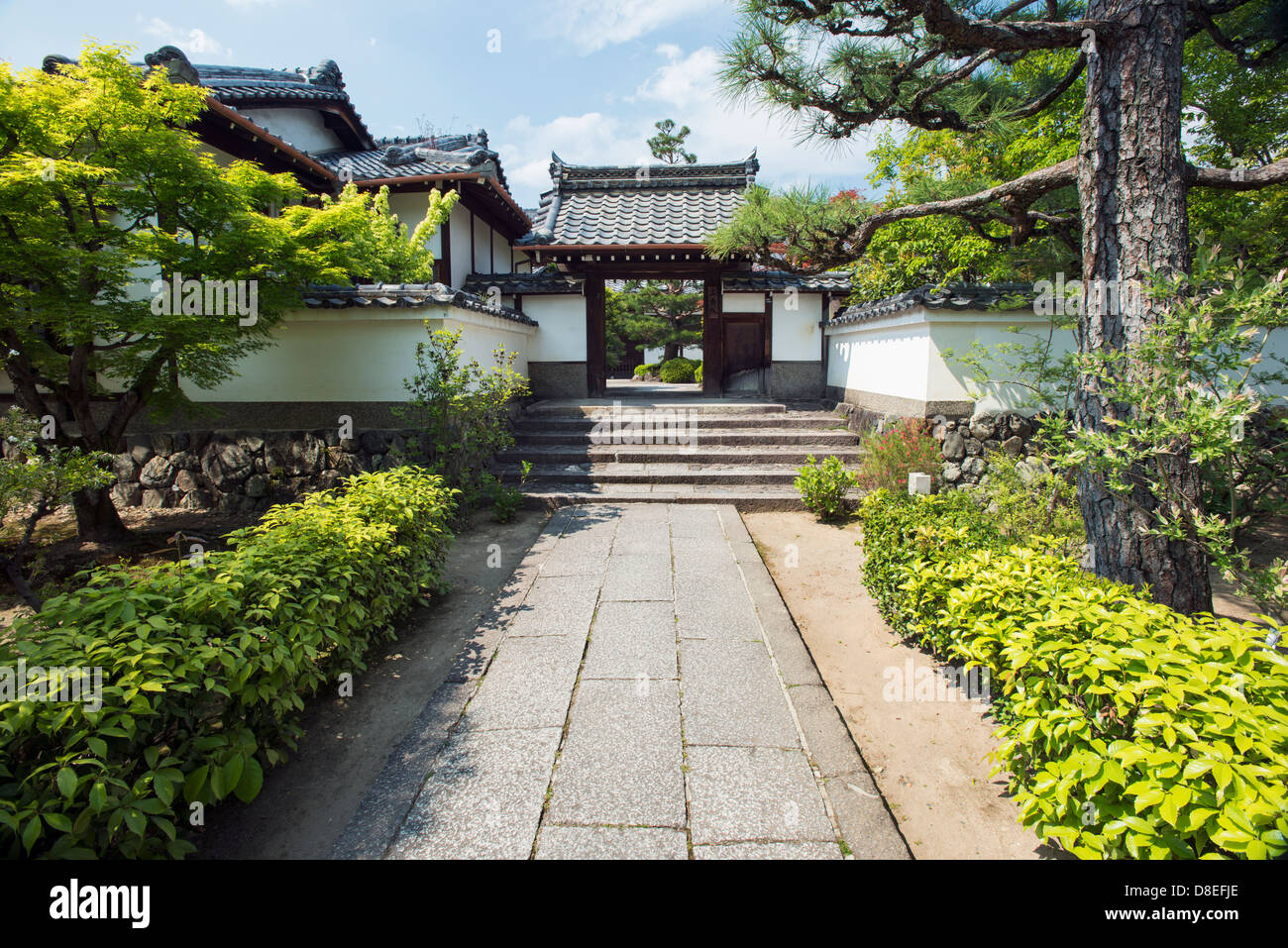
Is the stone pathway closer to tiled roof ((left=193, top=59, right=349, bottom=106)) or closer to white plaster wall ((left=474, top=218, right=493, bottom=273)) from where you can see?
white plaster wall ((left=474, top=218, right=493, bottom=273))

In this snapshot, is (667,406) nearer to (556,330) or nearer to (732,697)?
(556,330)

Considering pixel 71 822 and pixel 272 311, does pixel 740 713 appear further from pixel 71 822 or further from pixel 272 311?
pixel 272 311

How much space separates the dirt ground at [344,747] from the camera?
2412 mm

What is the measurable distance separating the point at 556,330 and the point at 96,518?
797 cm

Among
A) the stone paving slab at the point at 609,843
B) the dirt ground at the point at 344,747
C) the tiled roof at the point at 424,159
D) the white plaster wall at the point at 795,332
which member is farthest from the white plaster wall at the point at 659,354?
the stone paving slab at the point at 609,843

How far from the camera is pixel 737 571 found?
5387mm

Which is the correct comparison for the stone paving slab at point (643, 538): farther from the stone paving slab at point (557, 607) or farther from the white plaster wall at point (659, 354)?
the white plaster wall at point (659, 354)

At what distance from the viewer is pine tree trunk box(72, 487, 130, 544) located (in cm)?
657

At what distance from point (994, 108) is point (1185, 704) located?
5345mm

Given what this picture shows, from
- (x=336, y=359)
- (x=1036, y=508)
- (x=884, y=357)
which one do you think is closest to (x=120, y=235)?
(x=336, y=359)

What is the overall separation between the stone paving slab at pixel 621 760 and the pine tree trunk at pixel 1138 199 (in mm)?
3053

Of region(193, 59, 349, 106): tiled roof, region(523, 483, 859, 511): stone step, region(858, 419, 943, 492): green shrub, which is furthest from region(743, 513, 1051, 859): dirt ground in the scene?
region(193, 59, 349, 106): tiled roof

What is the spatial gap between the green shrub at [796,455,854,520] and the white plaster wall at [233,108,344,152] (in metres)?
14.0
